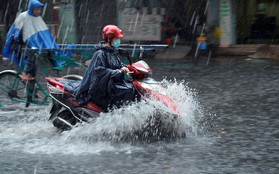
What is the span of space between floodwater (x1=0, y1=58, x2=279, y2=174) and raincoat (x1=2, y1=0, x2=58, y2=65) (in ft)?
3.53

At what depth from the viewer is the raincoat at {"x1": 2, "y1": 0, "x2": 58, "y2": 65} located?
9.70 meters

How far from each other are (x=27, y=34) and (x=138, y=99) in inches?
129

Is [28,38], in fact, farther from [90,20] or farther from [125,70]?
[90,20]

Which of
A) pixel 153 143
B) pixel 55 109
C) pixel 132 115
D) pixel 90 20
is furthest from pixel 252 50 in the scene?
pixel 132 115

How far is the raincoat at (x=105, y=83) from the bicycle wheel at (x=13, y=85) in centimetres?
291

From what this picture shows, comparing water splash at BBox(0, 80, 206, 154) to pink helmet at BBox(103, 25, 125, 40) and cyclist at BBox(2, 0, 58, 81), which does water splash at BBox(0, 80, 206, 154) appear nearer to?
pink helmet at BBox(103, 25, 125, 40)

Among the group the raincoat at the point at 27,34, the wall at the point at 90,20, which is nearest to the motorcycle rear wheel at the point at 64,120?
the raincoat at the point at 27,34

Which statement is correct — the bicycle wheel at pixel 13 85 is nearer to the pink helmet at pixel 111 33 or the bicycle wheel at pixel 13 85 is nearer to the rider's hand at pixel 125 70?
the pink helmet at pixel 111 33

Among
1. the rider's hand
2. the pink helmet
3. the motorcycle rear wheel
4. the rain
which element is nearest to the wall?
the rain

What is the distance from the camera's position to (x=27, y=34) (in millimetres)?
9703

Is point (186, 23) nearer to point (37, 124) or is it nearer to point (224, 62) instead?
point (224, 62)

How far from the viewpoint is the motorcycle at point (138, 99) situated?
7.10m

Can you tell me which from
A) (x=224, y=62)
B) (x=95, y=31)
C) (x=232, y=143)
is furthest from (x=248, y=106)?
(x=95, y=31)

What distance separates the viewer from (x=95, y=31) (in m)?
23.0
